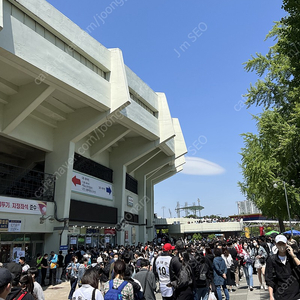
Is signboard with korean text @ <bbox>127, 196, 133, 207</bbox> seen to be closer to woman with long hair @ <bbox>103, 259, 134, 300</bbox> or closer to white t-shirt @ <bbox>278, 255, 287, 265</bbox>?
woman with long hair @ <bbox>103, 259, 134, 300</bbox>

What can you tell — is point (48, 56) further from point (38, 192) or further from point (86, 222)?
point (86, 222)

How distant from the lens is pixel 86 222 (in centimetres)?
2348

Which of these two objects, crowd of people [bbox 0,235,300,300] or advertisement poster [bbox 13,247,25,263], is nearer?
crowd of people [bbox 0,235,300,300]

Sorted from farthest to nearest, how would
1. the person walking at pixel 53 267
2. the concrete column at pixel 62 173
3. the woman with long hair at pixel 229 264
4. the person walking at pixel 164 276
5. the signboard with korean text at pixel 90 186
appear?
the signboard with korean text at pixel 90 186, the concrete column at pixel 62 173, the person walking at pixel 53 267, the woman with long hair at pixel 229 264, the person walking at pixel 164 276

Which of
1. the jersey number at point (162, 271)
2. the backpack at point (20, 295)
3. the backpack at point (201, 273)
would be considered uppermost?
the backpack at point (20, 295)

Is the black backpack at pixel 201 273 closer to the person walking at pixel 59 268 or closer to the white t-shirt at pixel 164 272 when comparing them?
the white t-shirt at pixel 164 272

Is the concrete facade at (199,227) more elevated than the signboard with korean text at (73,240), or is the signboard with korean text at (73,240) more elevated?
the concrete facade at (199,227)

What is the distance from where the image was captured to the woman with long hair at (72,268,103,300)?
374cm

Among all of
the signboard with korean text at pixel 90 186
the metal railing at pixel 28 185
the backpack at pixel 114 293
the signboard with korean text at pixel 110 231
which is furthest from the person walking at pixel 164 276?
the signboard with korean text at pixel 110 231

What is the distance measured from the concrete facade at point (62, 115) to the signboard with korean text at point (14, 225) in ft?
0.24

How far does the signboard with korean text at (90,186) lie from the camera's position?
22.0m

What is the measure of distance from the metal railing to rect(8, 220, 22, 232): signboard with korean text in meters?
1.48

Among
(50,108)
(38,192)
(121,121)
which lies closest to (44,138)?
(50,108)

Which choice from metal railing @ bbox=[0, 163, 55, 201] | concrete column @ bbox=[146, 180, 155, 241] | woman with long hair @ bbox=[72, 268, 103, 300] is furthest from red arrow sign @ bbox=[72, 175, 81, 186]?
concrete column @ bbox=[146, 180, 155, 241]
